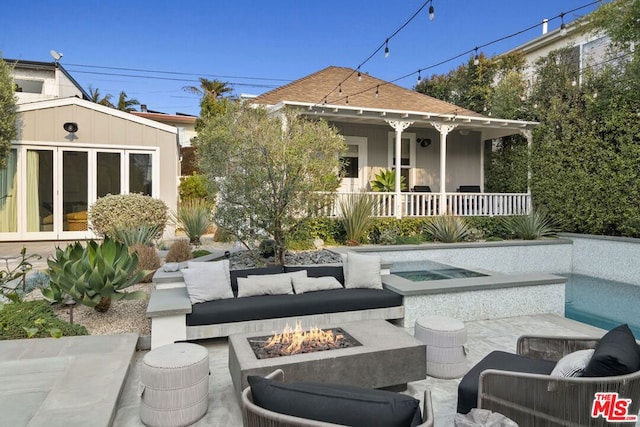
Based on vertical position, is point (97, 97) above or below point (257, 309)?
above

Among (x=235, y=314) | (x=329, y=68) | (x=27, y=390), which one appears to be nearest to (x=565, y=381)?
(x=235, y=314)

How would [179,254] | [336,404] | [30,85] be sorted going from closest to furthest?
1. [336,404]
2. [179,254]
3. [30,85]

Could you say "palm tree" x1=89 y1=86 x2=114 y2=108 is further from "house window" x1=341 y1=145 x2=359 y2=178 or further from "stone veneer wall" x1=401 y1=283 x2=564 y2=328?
"stone veneer wall" x1=401 y1=283 x2=564 y2=328

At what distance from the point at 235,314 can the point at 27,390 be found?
190 centimetres

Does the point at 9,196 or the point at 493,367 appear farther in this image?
the point at 9,196

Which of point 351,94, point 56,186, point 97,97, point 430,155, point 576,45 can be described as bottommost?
point 56,186

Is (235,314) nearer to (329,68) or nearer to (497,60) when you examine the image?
(329,68)

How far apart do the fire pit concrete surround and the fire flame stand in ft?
0.47

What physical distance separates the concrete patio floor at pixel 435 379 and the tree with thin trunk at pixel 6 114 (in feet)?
26.8

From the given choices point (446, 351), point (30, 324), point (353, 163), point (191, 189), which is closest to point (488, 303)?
point (446, 351)

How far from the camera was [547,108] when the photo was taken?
11906 millimetres

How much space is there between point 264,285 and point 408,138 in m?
9.57

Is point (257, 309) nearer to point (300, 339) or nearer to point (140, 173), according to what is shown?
point (300, 339)

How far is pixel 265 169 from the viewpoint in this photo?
5.88m
